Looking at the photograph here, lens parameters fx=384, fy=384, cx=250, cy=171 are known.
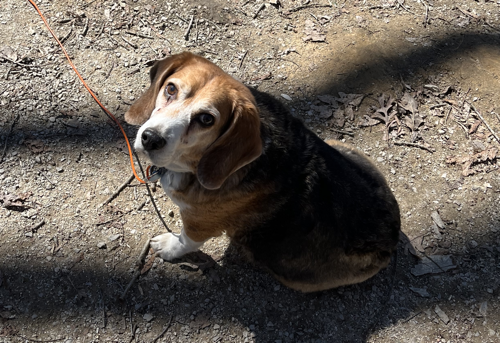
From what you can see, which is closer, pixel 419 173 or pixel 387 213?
pixel 387 213

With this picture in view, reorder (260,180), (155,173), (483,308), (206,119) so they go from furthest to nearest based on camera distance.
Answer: (483,308), (155,173), (260,180), (206,119)

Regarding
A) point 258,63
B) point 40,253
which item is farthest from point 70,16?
point 40,253

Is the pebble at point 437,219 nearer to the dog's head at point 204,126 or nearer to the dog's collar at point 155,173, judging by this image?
the dog's head at point 204,126

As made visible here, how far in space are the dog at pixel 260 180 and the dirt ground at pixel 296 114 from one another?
0.90 m

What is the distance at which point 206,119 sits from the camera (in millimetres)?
2967

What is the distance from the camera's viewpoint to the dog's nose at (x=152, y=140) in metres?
2.78

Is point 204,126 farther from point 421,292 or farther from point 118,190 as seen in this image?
point 421,292

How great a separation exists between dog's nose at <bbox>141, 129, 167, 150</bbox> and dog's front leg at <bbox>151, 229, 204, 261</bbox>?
56.7 inches

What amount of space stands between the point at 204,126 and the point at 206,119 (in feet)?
0.19

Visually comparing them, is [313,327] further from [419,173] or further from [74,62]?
[74,62]

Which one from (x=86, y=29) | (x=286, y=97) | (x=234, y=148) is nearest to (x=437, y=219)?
(x=286, y=97)

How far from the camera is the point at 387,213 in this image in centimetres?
344

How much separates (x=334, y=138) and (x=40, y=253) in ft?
12.8

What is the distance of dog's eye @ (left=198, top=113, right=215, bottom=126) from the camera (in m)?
2.95
